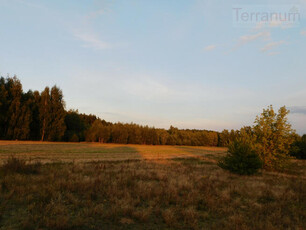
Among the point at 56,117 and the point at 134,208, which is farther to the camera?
the point at 56,117

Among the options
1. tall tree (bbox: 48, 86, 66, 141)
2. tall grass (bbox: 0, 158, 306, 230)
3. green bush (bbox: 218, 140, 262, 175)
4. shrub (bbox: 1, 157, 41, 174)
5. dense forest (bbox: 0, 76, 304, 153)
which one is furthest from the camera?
tall tree (bbox: 48, 86, 66, 141)

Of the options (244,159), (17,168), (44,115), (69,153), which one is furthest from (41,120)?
(244,159)

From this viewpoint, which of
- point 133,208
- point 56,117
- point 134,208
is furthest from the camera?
point 56,117

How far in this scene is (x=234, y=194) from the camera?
8.88m

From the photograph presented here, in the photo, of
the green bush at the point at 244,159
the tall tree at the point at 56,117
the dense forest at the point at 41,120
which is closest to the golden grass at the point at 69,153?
the dense forest at the point at 41,120

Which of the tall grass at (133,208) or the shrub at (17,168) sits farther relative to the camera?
the shrub at (17,168)

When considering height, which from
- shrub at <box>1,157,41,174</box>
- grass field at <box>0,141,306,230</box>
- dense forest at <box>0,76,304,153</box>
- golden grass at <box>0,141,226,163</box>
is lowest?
golden grass at <box>0,141,226,163</box>

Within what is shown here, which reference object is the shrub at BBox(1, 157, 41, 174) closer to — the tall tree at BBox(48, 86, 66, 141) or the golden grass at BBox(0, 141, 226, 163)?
the golden grass at BBox(0, 141, 226, 163)

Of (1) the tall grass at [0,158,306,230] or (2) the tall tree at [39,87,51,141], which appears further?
(2) the tall tree at [39,87,51,141]

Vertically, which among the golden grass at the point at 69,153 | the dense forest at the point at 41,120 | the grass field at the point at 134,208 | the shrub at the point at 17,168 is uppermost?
the dense forest at the point at 41,120

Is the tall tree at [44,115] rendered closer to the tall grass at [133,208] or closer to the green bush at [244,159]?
the tall grass at [133,208]

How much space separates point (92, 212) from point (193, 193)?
14.5ft

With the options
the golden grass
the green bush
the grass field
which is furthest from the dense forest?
the grass field

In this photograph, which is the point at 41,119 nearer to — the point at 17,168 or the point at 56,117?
the point at 56,117
